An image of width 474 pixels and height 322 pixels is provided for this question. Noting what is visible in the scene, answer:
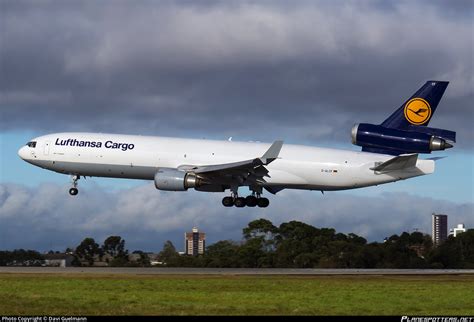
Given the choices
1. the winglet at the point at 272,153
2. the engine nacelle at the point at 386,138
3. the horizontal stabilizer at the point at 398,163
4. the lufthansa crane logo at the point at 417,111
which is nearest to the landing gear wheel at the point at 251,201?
the winglet at the point at 272,153

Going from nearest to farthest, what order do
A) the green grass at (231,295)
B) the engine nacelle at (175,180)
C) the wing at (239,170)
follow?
the green grass at (231,295) < the wing at (239,170) < the engine nacelle at (175,180)

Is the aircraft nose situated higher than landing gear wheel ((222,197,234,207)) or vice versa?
the aircraft nose

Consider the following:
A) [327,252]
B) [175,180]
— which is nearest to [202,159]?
[175,180]

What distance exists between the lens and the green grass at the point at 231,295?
31.5 meters

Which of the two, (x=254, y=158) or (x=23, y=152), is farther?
(x=23, y=152)

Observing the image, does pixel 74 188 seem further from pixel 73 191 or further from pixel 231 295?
pixel 231 295

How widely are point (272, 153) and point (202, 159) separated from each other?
6.62 metres

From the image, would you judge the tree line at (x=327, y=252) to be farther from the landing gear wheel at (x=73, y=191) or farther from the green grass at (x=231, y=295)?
the green grass at (x=231, y=295)

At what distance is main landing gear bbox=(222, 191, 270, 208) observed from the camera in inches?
2613

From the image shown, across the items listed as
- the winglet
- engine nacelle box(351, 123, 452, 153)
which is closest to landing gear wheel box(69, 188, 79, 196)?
the winglet

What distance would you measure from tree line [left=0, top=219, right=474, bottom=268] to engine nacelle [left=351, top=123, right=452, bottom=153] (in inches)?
538

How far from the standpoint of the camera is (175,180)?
63031 mm

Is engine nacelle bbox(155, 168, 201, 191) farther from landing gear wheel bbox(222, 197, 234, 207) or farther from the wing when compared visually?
landing gear wheel bbox(222, 197, 234, 207)

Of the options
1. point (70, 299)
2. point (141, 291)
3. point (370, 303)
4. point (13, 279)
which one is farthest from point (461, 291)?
point (13, 279)
